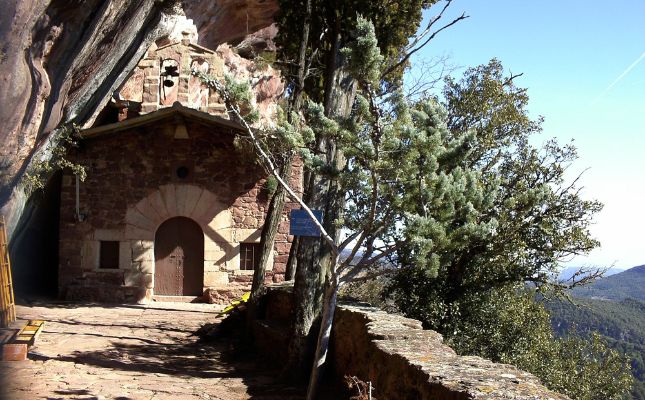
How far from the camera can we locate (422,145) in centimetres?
622

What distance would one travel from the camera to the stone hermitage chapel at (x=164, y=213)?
46.5ft

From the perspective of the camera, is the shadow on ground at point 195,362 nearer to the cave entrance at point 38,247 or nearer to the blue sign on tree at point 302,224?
the blue sign on tree at point 302,224

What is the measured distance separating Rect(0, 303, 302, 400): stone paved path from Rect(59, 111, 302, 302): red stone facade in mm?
1375

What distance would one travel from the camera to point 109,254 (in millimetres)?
14344

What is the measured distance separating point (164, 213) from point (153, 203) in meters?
0.33

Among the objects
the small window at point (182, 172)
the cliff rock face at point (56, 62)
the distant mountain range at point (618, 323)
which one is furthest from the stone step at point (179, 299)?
the distant mountain range at point (618, 323)

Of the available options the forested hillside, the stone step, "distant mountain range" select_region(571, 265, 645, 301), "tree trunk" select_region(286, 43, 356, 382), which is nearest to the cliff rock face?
"tree trunk" select_region(286, 43, 356, 382)

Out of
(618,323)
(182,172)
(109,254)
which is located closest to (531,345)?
(182,172)

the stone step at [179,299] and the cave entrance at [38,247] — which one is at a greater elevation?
the cave entrance at [38,247]

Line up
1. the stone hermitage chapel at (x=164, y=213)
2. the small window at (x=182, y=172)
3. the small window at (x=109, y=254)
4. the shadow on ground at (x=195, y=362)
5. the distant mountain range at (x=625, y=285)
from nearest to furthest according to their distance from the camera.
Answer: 1. the shadow on ground at (x=195, y=362)
2. the stone hermitage chapel at (x=164, y=213)
3. the small window at (x=109, y=254)
4. the small window at (x=182, y=172)
5. the distant mountain range at (x=625, y=285)

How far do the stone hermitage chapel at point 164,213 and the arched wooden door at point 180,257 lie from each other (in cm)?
2

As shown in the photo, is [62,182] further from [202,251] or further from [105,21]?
[105,21]

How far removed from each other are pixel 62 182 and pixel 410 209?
10.0m

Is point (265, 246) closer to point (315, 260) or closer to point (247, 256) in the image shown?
point (315, 260)
